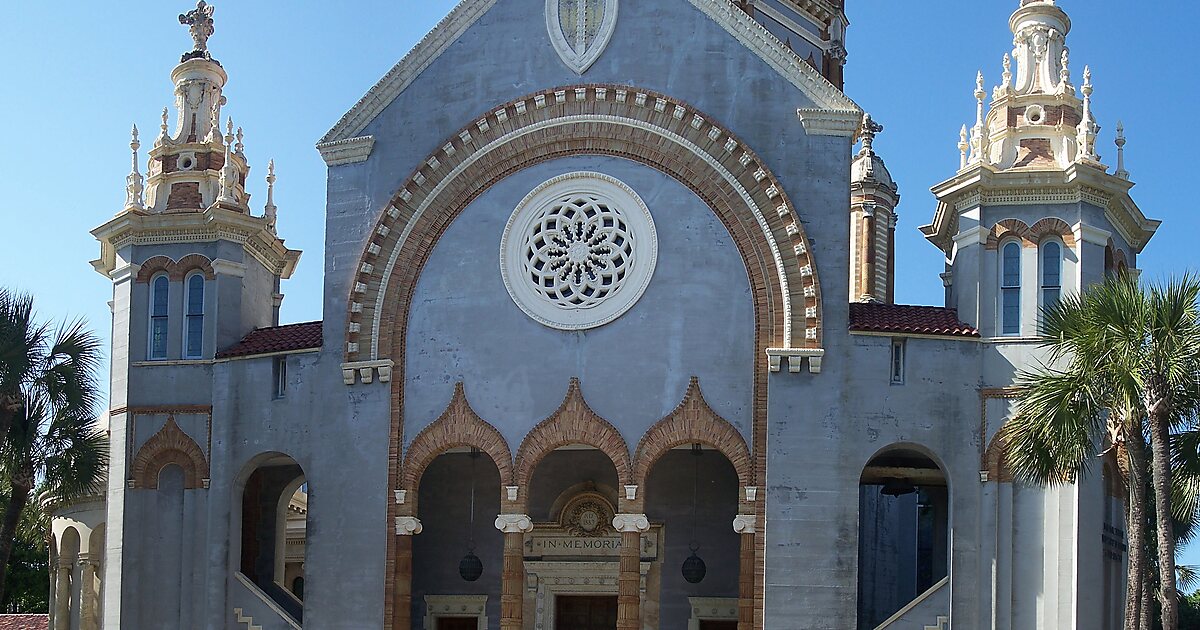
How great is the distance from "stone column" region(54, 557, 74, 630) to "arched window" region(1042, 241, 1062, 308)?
21.2m

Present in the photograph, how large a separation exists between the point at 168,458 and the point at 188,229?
4517 mm

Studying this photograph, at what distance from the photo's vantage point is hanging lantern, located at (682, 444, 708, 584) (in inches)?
1346

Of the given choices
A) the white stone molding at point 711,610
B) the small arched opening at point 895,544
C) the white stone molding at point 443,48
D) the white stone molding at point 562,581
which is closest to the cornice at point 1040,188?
the white stone molding at point 443,48

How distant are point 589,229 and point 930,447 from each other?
7308 millimetres

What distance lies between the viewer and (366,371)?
110 ft

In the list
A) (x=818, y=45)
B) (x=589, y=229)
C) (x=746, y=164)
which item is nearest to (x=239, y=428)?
(x=589, y=229)

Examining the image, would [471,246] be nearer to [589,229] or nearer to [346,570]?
[589,229]

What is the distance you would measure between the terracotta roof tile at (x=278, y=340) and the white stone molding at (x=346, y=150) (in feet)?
10.4

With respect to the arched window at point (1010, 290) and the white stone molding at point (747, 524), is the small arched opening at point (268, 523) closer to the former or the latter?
the white stone molding at point (747, 524)

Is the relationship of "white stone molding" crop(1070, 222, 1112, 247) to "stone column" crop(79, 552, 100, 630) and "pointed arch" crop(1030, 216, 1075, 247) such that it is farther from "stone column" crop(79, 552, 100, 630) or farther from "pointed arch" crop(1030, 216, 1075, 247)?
"stone column" crop(79, 552, 100, 630)

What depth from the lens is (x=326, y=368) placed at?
34000mm

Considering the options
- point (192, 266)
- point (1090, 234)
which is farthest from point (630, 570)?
point (192, 266)

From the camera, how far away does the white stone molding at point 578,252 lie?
32625 mm

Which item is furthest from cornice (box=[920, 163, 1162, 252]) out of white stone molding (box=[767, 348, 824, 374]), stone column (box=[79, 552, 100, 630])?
stone column (box=[79, 552, 100, 630])
